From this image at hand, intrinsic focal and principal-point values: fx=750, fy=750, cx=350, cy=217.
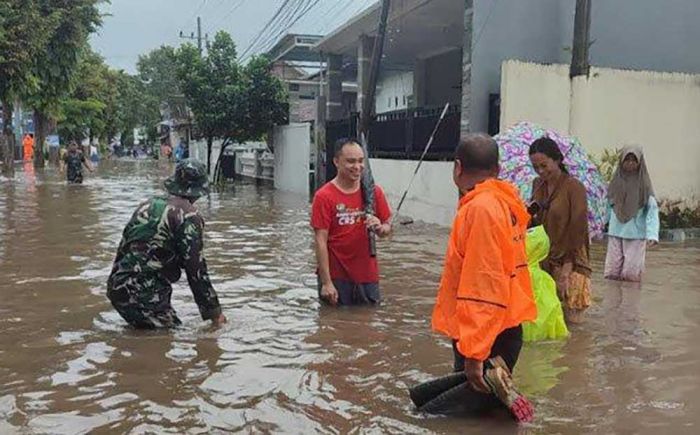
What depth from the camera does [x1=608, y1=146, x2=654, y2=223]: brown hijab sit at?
7.94 m

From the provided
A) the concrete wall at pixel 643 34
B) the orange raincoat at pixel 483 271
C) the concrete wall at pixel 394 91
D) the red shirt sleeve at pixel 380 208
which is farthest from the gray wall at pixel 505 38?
the concrete wall at pixel 394 91

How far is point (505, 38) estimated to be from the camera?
42.2ft

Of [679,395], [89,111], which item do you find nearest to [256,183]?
[679,395]

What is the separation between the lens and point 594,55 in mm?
13703

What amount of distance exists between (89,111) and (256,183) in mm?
30733

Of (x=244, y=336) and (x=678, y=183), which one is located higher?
(x=678, y=183)

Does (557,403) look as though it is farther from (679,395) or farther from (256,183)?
(256,183)

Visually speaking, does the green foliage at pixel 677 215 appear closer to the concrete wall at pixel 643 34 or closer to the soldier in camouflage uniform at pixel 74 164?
the concrete wall at pixel 643 34

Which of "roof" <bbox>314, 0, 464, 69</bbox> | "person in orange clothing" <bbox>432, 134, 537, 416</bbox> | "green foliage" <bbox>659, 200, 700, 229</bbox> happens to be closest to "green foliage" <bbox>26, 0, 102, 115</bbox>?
"roof" <bbox>314, 0, 464, 69</bbox>

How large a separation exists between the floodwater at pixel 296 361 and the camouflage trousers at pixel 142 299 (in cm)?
12

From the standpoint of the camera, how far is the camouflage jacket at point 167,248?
5.49 meters

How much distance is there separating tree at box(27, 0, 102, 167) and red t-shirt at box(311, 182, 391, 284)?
20.9 meters

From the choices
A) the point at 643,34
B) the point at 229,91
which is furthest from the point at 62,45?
the point at 643,34

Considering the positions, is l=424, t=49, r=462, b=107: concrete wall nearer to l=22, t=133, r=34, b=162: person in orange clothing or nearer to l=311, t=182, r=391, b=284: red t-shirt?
l=311, t=182, r=391, b=284: red t-shirt
